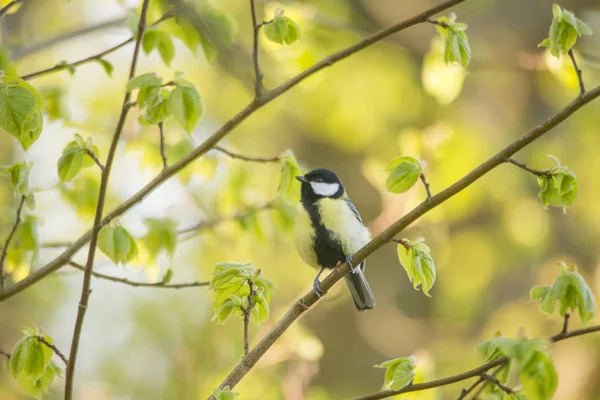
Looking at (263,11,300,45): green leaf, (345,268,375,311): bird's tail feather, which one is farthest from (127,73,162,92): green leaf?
(345,268,375,311): bird's tail feather

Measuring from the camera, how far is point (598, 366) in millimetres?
5062

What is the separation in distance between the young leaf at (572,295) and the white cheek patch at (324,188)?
5.24 feet

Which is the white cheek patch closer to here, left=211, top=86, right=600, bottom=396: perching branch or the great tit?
the great tit

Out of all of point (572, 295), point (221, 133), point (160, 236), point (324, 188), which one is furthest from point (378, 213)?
point (572, 295)

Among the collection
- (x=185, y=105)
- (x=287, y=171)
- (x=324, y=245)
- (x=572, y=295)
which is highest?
(x=324, y=245)

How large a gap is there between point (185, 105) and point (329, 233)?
1.23 m

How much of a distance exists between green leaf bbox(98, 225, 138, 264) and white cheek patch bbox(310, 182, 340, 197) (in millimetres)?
1315

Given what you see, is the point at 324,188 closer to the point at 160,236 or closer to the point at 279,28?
the point at 160,236

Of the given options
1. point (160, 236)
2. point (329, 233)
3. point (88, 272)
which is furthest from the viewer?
point (329, 233)

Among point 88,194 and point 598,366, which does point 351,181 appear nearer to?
point 598,366

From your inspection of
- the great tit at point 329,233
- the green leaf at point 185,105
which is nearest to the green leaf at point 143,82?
the green leaf at point 185,105

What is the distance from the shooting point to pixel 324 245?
2.80m

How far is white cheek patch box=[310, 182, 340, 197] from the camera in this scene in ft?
9.81

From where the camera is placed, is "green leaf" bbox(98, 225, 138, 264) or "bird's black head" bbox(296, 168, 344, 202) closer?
"green leaf" bbox(98, 225, 138, 264)
